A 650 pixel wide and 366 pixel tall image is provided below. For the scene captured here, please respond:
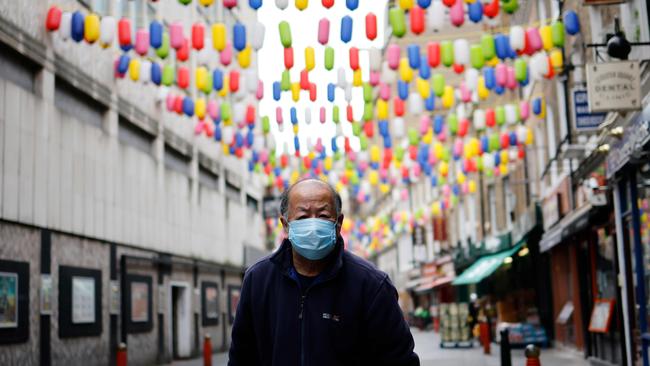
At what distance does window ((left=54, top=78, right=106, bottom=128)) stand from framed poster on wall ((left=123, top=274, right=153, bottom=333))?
4214 millimetres

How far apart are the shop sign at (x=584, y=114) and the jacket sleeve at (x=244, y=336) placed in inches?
568

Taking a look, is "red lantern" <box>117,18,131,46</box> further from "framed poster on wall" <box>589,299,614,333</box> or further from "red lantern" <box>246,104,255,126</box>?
"framed poster on wall" <box>589,299,614,333</box>

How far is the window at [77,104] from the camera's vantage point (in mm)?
20812

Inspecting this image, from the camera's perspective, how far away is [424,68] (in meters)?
20.3

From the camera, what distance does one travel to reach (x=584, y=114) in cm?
1769

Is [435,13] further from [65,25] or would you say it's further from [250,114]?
[250,114]

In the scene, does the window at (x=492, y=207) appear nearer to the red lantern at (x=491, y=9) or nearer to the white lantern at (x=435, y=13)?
the white lantern at (x=435, y=13)

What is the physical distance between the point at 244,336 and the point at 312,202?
2.25ft

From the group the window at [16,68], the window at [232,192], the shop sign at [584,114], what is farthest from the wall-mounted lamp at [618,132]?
the window at [232,192]

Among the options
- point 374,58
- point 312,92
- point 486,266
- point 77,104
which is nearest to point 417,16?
point 374,58

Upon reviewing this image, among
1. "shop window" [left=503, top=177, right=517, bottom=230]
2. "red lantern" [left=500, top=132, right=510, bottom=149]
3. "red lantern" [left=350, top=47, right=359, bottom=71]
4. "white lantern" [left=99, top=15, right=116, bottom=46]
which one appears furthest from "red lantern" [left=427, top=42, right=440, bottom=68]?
"shop window" [left=503, top=177, right=517, bottom=230]

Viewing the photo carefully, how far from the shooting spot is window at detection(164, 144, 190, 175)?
2959cm

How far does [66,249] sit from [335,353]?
17625 millimetres

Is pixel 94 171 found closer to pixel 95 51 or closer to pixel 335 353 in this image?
pixel 95 51
